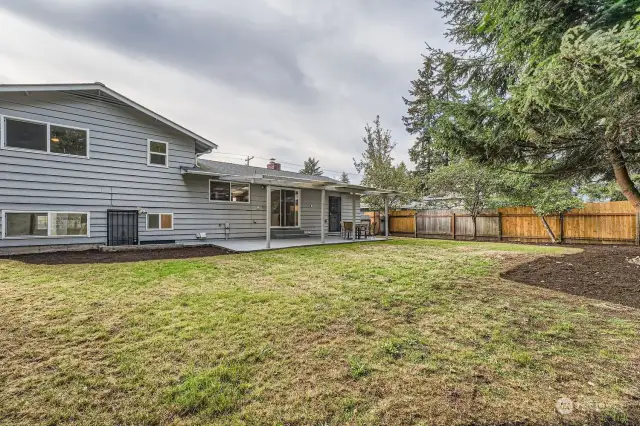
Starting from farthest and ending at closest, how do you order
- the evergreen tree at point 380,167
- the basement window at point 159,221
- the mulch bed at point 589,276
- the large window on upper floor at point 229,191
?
the evergreen tree at point 380,167
the large window on upper floor at point 229,191
the basement window at point 159,221
the mulch bed at point 589,276

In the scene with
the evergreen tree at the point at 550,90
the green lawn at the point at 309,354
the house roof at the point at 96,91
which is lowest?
the green lawn at the point at 309,354

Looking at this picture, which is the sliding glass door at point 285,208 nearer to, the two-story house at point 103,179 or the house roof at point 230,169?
the house roof at point 230,169

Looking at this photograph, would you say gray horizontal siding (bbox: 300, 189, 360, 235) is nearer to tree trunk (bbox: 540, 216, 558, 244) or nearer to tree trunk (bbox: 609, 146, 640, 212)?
tree trunk (bbox: 540, 216, 558, 244)

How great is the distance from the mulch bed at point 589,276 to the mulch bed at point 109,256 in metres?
7.42

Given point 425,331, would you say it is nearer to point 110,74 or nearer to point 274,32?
point 274,32

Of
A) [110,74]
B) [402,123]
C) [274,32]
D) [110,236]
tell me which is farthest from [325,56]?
[402,123]

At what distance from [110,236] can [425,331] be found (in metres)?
9.51

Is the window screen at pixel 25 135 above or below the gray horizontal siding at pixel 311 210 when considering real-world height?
above

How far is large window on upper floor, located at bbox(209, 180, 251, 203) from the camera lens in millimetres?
11016

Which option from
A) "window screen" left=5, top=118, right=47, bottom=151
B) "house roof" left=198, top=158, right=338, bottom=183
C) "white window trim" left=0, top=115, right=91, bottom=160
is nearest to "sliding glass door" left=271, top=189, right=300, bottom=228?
"house roof" left=198, top=158, right=338, bottom=183

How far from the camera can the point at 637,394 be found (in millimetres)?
1939

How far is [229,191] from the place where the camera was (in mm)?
11398

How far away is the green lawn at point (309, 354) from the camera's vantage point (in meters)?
1.79

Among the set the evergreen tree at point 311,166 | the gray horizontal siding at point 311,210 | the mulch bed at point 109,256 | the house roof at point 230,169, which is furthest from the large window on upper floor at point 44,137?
the evergreen tree at point 311,166
